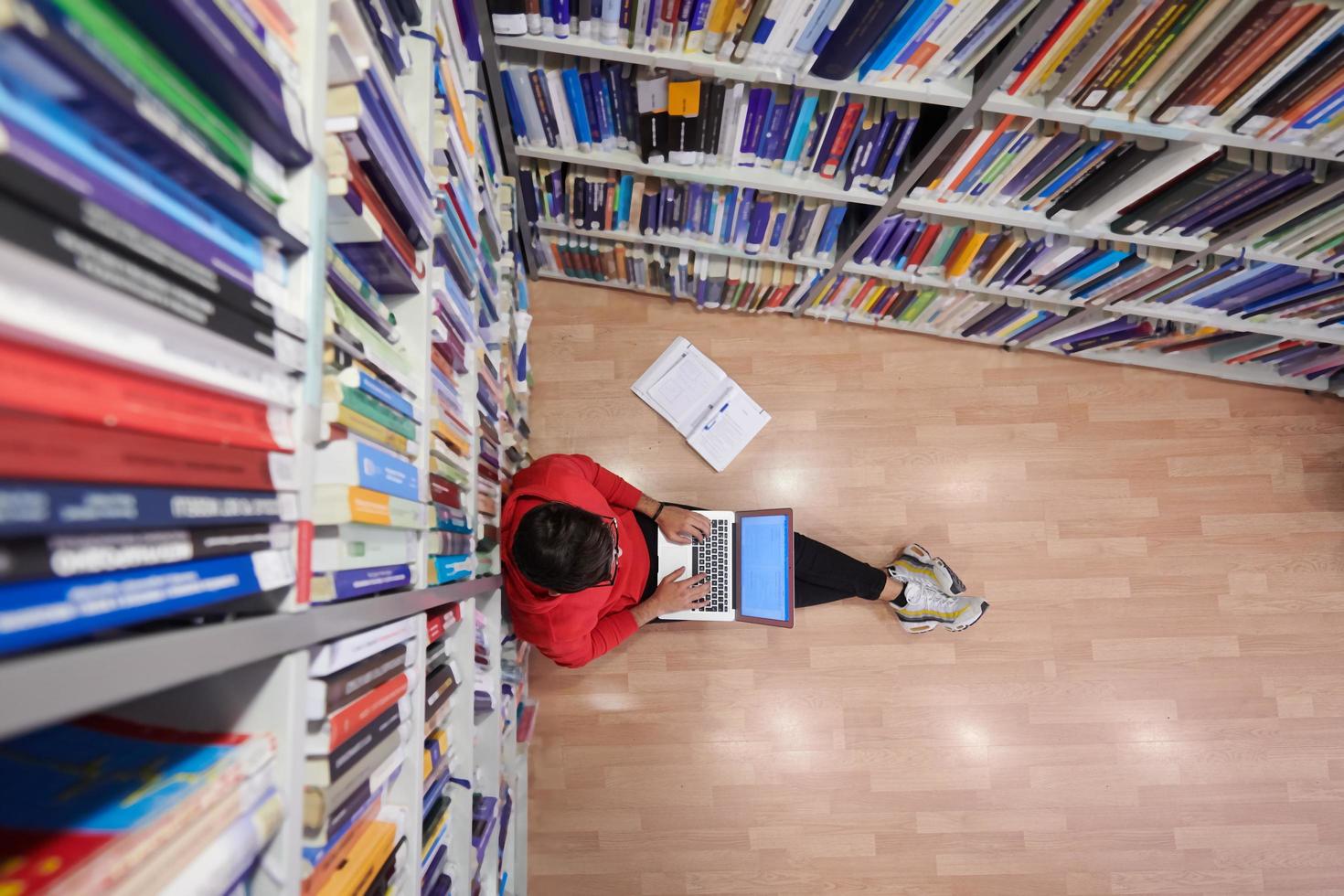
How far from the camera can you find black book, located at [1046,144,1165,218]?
134 cm

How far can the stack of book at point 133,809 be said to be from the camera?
1.65ft

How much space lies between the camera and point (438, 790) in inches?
48.9

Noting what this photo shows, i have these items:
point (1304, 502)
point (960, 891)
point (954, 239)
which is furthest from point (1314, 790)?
point (954, 239)

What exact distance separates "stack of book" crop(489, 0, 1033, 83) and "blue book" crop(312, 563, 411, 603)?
107 cm

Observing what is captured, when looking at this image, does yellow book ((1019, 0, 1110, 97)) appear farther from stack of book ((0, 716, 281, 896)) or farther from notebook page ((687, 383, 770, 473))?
stack of book ((0, 716, 281, 896))

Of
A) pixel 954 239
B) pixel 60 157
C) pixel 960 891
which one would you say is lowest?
pixel 960 891

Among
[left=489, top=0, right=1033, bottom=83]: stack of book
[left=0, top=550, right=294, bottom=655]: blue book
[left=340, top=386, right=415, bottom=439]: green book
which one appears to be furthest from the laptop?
[left=0, top=550, right=294, bottom=655]: blue book

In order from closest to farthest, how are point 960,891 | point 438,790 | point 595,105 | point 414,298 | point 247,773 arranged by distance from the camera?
point 247,773 → point 414,298 → point 438,790 → point 595,105 → point 960,891

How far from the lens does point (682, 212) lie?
6.09 ft

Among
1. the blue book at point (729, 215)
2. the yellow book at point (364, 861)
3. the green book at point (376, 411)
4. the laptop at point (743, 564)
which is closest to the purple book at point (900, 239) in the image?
the blue book at point (729, 215)

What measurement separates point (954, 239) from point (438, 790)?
1.80 m

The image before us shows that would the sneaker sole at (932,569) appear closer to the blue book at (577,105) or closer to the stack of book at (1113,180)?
the stack of book at (1113,180)

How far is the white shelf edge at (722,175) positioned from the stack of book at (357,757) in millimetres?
1196

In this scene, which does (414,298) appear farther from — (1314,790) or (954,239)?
(1314,790)
